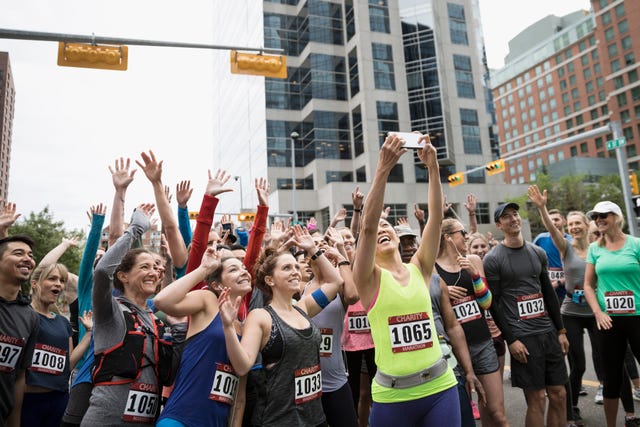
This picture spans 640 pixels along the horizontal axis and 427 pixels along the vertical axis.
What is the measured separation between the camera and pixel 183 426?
2.64m

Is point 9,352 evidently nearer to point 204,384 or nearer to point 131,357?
point 131,357

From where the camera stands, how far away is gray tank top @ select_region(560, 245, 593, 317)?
5355mm

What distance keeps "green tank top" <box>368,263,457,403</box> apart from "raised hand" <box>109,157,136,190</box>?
7.98 feet

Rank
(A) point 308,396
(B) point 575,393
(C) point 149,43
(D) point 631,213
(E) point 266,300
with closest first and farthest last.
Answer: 1. (A) point 308,396
2. (E) point 266,300
3. (B) point 575,393
4. (C) point 149,43
5. (D) point 631,213

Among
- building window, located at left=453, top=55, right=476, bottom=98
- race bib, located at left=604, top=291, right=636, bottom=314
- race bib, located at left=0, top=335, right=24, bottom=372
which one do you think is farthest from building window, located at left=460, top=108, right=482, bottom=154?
race bib, located at left=0, top=335, right=24, bottom=372

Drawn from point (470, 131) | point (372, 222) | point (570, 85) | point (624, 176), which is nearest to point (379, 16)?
point (470, 131)

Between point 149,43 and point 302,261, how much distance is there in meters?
6.28

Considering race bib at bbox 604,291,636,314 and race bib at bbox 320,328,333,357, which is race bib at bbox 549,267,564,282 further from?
race bib at bbox 320,328,333,357

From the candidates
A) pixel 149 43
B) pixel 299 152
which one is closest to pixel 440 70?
pixel 299 152

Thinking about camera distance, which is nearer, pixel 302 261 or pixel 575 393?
pixel 302 261

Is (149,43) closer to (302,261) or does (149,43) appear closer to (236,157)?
(302,261)

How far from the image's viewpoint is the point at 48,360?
371 centimetres

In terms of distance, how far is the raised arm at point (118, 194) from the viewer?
12.2ft

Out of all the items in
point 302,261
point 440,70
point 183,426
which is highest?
point 440,70
